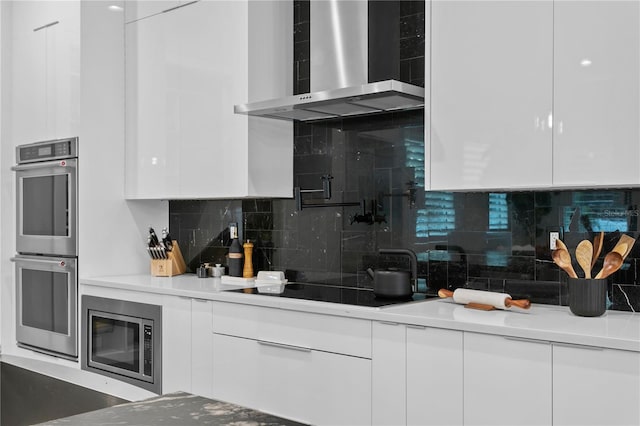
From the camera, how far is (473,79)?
2.69 metres

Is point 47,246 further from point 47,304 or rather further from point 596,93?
point 596,93

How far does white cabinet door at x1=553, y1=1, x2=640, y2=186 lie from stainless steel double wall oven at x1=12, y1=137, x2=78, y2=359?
9.34ft

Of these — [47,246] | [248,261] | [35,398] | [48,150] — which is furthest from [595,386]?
[35,398]

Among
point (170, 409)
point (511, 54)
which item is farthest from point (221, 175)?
point (170, 409)

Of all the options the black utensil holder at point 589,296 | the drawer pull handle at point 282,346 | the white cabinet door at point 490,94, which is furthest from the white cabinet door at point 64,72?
the black utensil holder at point 589,296

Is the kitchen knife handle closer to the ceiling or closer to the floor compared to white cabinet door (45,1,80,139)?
closer to the floor

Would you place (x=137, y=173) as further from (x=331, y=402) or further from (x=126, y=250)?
(x=331, y=402)

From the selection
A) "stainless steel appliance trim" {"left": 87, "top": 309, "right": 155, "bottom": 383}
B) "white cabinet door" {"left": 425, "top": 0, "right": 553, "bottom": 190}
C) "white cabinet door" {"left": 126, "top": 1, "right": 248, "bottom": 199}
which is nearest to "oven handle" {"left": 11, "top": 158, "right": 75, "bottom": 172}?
"white cabinet door" {"left": 126, "top": 1, "right": 248, "bottom": 199}

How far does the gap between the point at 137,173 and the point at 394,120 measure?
1.73 m

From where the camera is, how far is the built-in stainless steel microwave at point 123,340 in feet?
11.6

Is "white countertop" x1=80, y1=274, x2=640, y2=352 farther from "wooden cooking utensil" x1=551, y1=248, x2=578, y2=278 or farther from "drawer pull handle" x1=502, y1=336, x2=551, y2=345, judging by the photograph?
"wooden cooking utensil" x1=551, y1=248, x2=578, y2=278

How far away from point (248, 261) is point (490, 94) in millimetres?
1838

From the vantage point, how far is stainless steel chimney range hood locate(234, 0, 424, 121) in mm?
3156

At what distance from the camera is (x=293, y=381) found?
9.45 ft
